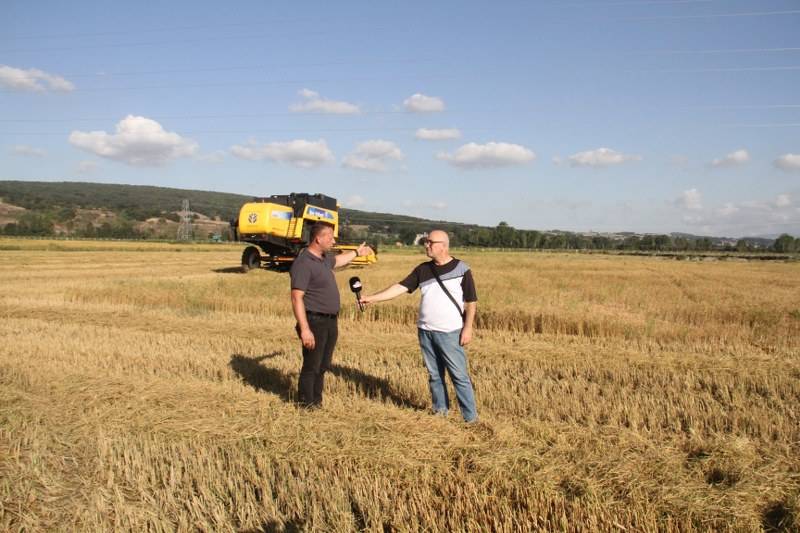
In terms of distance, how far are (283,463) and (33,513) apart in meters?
1.66

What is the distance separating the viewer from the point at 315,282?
5633 mm

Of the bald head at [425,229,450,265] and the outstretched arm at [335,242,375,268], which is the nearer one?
the bald head at [425,229,450,265]

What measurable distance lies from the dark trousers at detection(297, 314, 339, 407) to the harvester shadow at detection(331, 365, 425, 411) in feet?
2.87

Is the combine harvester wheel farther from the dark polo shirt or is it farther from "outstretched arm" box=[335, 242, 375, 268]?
the dark polo shirt

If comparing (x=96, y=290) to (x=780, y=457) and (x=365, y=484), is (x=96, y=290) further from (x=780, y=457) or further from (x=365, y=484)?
(x=780, y=457)

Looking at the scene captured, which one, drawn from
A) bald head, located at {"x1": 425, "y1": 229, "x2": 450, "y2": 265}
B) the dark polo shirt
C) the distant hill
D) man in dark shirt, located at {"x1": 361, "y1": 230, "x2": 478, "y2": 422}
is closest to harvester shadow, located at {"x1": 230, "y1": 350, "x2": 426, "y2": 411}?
man in dark shirt, located at {"x1": 361, "y1": 230, "x2": 478, "y2": 422}

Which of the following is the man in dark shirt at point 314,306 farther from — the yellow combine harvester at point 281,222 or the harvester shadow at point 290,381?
the yellow combine harvester at point 281,222

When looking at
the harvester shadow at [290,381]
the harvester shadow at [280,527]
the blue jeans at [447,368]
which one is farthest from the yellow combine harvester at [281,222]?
the harvester shadow at [280,527]

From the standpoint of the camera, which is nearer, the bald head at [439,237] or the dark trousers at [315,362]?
the bald head at [439,237]

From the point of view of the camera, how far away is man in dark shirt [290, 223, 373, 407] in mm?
5484

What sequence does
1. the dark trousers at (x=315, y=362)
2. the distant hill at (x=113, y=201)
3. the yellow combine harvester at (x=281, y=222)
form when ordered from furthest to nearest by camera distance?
the distant hill at (x=113, y=201)
the yellow combine harvester at (x=281, y=222)
the dark trousers at (x=315, y=362)

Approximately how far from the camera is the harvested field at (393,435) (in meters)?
3.64

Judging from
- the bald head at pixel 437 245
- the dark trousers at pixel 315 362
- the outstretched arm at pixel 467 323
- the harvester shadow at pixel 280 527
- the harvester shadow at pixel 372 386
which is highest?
the bald head at pixel 437 245

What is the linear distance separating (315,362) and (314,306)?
1.83ft
